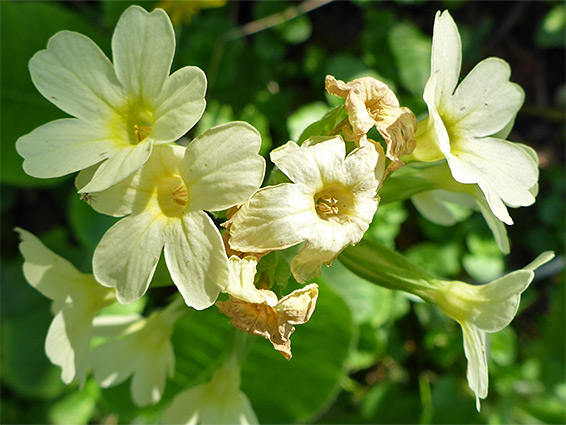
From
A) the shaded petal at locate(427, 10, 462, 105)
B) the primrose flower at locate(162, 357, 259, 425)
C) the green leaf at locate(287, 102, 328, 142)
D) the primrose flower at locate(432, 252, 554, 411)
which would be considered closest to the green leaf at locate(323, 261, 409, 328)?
the green leaf at locate(287, 102, 328, 142)

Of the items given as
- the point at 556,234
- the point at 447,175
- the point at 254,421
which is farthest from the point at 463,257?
Result: the point at 254,421

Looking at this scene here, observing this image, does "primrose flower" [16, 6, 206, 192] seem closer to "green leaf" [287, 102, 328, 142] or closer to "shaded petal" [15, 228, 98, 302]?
"shaded petal" [15, 228, 98, 302]

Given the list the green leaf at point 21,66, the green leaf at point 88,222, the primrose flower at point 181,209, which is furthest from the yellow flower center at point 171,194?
the green leaf at point 21,66

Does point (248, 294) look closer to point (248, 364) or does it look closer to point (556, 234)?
point (248, 364)

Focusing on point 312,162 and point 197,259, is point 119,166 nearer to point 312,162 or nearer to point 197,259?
point 197,259

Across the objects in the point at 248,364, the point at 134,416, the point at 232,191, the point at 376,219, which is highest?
the point at 232,191
